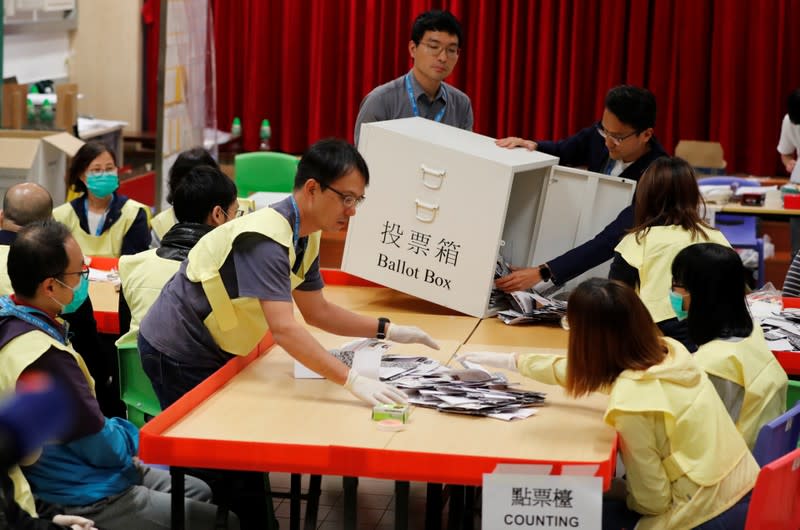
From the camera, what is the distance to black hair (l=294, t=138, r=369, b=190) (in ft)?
8.80

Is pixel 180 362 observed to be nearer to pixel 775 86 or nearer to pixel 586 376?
pixel 586 376

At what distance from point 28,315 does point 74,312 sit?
39.3 inches

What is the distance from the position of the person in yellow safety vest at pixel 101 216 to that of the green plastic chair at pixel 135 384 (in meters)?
1.56

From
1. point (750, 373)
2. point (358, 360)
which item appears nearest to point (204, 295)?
point (358, 360)

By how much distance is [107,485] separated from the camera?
2594mm

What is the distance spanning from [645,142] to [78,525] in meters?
2.37

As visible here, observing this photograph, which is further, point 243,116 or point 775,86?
point 243,116

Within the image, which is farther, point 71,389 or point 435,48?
point 435,48

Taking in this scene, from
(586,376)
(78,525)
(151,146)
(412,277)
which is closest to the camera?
(78,525)

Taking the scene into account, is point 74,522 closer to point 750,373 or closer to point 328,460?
point 328,460

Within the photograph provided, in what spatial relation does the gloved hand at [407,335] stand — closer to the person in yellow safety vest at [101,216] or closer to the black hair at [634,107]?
the black hair at [634,107]

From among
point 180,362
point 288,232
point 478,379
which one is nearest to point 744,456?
point 478,379

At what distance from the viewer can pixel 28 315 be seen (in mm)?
2512

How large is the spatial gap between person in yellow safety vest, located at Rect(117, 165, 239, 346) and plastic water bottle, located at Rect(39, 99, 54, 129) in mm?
3882
